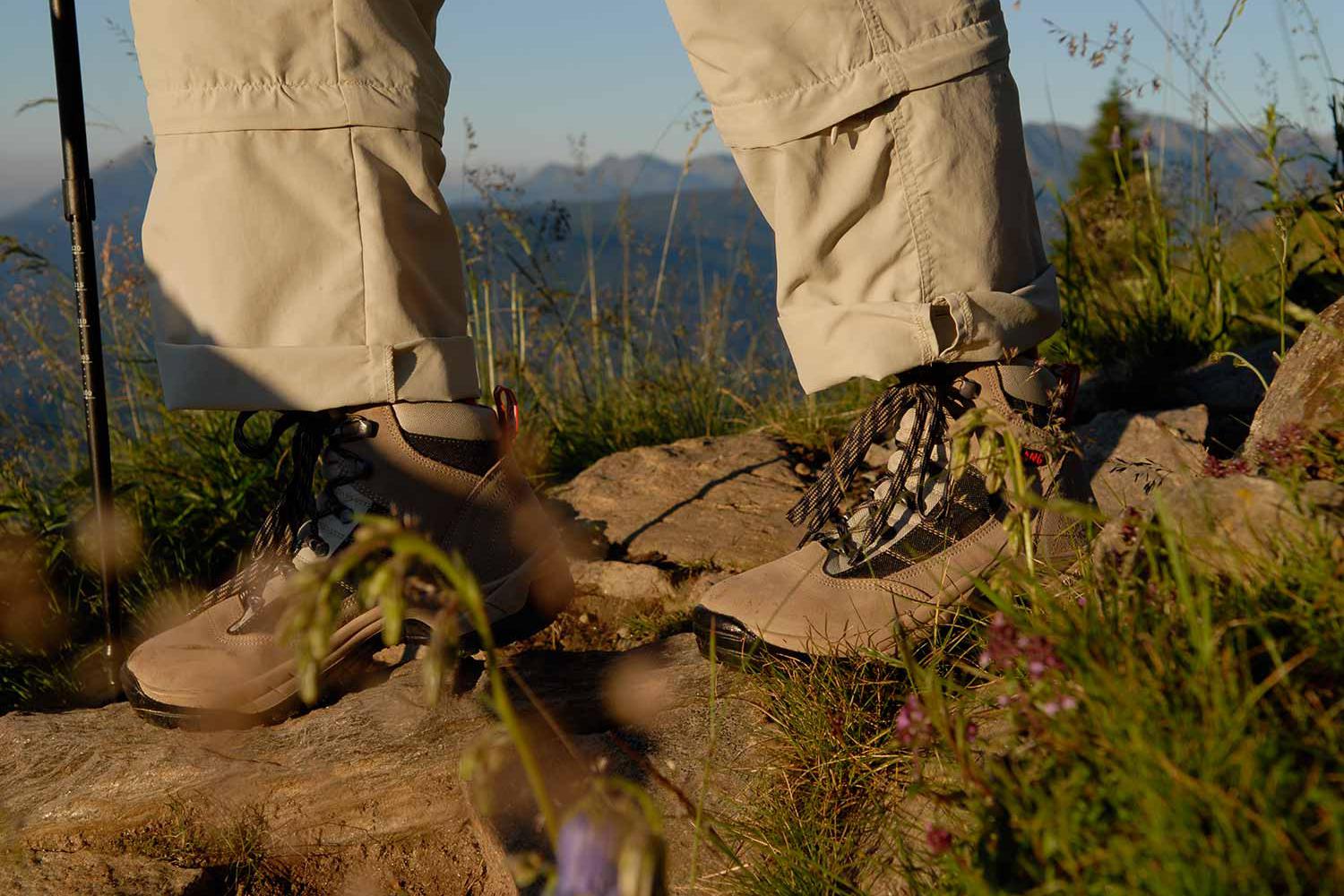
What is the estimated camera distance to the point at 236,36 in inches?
72.8

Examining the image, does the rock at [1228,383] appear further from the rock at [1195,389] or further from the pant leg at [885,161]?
the pant leg at [885,161]

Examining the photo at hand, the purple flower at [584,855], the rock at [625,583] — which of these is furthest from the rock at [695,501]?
the purple flower at [584,855]

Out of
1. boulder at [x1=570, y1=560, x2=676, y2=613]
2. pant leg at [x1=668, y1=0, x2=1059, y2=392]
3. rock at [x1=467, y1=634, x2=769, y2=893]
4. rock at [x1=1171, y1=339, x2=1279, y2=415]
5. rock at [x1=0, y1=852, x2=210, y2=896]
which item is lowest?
rock at [x1=0, y1=852, x2=210, y2=896]

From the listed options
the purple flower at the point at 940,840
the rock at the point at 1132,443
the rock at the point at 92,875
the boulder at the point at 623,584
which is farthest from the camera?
the boulder at the point at 623,584

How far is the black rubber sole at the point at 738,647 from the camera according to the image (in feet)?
5.78

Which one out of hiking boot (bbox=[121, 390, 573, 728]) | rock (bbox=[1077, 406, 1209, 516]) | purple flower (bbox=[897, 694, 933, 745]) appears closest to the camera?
purple flower (bbox=[897, 694, 933, 745])

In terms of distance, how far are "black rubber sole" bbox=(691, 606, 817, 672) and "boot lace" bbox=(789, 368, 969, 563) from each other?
0.19 meters

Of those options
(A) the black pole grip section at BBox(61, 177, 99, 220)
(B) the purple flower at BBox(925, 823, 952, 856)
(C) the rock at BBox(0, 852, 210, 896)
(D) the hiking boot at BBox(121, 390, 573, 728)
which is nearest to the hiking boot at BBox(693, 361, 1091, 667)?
(D) the hiking boot at BBox(121, 390, 573, 728)

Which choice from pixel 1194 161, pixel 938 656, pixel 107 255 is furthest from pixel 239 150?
pixel 1194 161

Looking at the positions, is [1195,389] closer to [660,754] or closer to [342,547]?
[660,754]

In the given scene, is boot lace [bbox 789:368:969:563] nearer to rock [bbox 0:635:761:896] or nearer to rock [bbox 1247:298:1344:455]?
rock [bbox 0:635:761:896]

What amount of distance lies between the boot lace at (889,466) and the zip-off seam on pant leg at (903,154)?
11 centimetres

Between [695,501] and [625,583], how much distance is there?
0.36 metres

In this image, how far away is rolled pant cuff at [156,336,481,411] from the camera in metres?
1.93
